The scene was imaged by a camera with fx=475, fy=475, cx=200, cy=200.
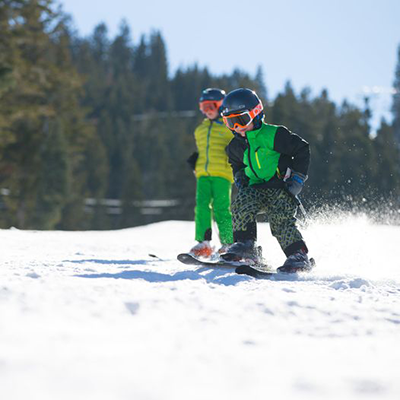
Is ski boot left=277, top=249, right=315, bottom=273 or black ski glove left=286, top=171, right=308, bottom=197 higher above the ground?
black ski glove left=286, top=171, right=308, bottom=197

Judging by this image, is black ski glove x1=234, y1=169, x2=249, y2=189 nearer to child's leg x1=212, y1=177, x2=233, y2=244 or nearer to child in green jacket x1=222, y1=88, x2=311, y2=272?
child in green jacket x1=222, y1=88, x2=311, y2=272

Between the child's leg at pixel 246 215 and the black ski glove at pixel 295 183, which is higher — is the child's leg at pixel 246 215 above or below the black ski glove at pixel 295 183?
below

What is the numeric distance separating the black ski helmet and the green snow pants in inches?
53.5

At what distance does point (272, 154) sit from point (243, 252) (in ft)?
2.98

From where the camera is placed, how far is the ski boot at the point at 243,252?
3891 millimetres

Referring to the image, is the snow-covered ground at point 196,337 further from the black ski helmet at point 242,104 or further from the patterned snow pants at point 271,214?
the black ski helmet at point 242,104

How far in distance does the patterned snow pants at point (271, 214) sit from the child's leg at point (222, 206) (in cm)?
108

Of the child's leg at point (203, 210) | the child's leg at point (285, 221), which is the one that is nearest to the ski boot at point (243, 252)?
the child's leg at point (285, 221)

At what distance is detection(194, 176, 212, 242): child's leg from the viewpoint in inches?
210

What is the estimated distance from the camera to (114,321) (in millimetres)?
1884

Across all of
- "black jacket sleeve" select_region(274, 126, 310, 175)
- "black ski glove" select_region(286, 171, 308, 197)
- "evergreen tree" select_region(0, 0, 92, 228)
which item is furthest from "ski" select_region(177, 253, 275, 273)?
"evergreen tree" select_region(0, 0, 92, 228)

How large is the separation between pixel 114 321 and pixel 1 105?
2110 centimetres

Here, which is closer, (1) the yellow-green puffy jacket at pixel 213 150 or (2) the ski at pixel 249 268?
(2) the ski at pixel 249 268

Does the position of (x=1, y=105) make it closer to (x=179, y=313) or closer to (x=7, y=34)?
(x=7, y=34)
